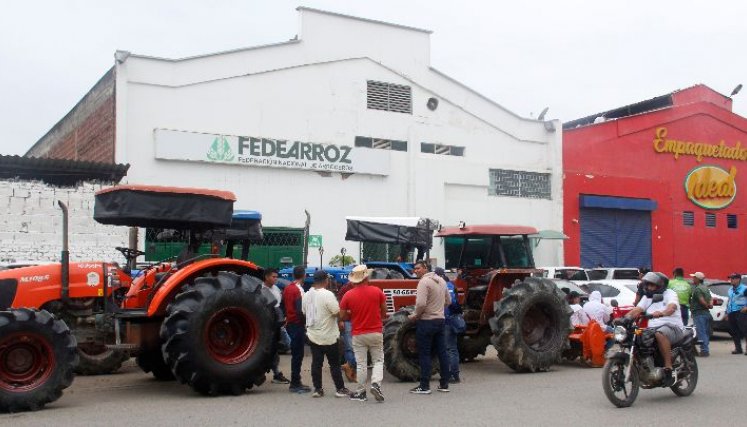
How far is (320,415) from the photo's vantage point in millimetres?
8656

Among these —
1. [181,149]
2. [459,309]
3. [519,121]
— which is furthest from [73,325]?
[519,121]

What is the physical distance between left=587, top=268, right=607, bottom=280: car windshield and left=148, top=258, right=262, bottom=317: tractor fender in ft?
45.3

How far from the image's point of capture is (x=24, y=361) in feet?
29.1

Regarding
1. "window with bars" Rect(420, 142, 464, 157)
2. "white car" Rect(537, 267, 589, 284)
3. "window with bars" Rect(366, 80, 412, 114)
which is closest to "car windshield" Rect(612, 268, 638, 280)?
"white car" Rect(537, 267, 589, 284)

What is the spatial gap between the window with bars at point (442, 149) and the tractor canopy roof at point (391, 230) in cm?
953

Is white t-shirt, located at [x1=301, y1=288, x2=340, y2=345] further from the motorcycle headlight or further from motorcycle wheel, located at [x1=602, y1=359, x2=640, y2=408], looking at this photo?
the motorcycle headlight

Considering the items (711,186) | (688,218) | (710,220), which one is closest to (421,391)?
(688,218)

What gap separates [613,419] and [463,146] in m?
18.5

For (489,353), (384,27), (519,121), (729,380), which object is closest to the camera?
(729,380)

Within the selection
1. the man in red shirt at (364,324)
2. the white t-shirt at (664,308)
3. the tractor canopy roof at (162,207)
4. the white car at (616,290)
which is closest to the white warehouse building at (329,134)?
the white car at (616,290)

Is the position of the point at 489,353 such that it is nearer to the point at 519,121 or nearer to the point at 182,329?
the point at 182,329

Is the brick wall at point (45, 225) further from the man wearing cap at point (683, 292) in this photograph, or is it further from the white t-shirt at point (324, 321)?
the man wearing cap at point (683, 292)

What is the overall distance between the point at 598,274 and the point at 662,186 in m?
10.5

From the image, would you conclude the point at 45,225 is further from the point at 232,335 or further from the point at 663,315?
the point at 663,315
